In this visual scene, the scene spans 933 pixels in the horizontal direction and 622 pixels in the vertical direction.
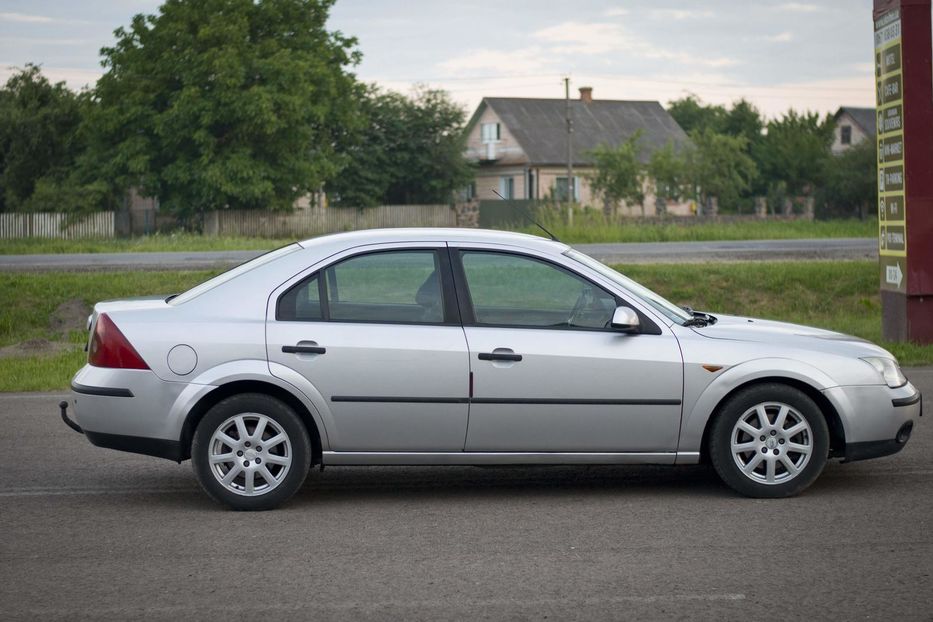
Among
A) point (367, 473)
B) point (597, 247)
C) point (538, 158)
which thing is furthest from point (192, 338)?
point (538, 158)

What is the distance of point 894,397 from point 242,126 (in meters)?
40.3

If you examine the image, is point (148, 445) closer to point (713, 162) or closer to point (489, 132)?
point (713, 162)

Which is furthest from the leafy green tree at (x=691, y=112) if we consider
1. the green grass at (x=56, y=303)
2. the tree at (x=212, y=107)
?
the green grass at (x=56, y=303)

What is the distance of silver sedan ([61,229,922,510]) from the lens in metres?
6.92

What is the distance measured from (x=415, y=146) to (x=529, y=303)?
162ft

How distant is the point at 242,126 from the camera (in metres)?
45.4

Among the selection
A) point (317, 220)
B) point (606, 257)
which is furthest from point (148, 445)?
point (317, 220)

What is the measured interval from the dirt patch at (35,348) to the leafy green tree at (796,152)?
56020 millimetres

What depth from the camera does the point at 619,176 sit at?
184ft

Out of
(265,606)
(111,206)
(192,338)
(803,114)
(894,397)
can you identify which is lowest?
(265,606)

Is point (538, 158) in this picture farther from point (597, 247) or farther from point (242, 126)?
point (597, 247)

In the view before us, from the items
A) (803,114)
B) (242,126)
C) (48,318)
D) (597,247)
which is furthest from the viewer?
(803,114)

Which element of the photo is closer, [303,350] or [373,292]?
[303,350]

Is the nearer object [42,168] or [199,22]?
[199,22]
